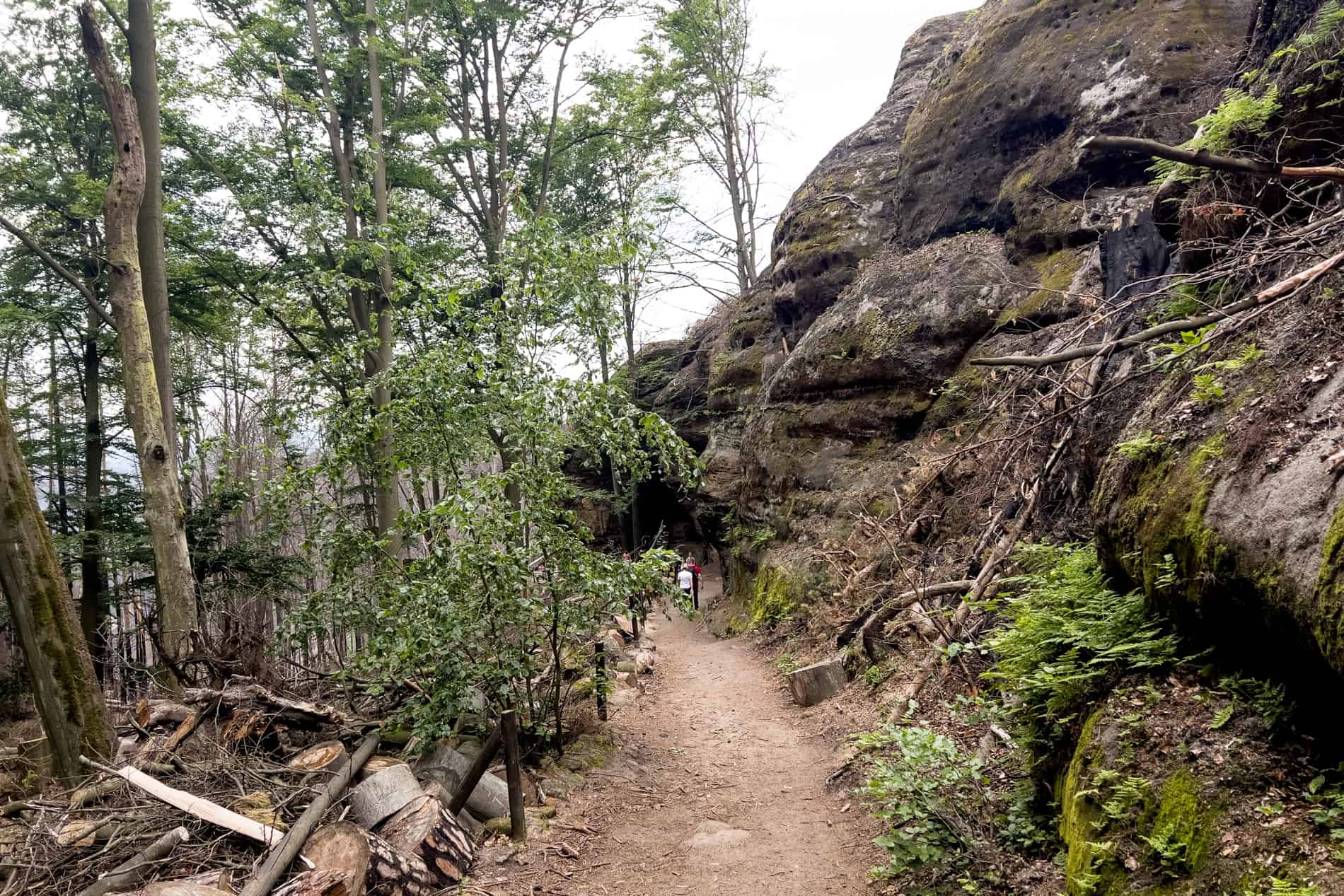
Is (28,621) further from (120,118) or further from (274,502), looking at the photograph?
(120,118)

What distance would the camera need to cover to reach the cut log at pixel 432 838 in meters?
4.60

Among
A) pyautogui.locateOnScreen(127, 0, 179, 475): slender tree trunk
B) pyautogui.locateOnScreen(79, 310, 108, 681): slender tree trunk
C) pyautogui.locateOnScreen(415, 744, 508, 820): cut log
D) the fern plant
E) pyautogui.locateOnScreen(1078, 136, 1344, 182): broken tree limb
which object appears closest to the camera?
pyautogui.locateOnScreen(1078, 136, 1344, 182): broken tree limb

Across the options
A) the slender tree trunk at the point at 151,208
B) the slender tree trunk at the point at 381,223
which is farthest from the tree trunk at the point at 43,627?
the slender tree trunk at the point at 381,223

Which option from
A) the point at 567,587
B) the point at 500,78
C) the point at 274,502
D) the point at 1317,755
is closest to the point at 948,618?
the point at 567,587

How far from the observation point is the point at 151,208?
838 centimetres

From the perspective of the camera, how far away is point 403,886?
4.32 meters

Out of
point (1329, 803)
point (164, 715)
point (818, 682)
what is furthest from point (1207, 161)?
point (164, 715)

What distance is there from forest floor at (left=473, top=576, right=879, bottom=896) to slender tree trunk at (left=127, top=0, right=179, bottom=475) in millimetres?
6117

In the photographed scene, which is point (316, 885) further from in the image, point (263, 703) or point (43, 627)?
point (43, 627)

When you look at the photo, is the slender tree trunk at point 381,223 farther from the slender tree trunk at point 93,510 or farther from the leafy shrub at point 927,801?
the leafy shrub at point 927,801

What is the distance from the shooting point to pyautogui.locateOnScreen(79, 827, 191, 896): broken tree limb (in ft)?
12.3

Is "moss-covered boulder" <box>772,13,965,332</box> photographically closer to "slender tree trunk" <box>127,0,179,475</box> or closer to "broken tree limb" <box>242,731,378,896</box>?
"slender tree trunk" <box>127,0,179,475</box>

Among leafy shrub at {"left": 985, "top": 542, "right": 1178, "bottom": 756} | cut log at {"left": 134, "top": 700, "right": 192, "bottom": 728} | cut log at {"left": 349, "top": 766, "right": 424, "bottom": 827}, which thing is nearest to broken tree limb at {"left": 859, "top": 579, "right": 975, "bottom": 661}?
leafy shrub at {"left": 985, "top": 542, "right": 1178, "bottom": 756}

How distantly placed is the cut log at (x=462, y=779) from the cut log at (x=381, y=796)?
472mm
